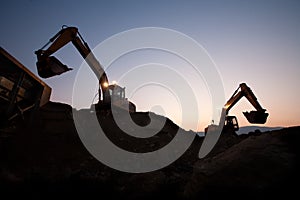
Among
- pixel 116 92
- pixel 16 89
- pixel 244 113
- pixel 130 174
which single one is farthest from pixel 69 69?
pixel 244 113

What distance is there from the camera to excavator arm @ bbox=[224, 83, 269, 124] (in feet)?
43.7

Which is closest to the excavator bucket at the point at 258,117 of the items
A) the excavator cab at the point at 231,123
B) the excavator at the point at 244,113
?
the excavator at the point at 244,113

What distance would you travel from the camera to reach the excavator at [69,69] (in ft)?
24.5

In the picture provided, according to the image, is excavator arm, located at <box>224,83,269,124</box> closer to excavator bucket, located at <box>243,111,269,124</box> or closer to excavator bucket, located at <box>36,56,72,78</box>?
excavator bucket, located at <box>243,111,269,124</box>

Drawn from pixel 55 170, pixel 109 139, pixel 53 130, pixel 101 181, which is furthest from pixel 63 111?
pixel 101 181

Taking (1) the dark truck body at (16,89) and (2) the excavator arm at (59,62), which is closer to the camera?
(1) the dark truck body at (16,89)

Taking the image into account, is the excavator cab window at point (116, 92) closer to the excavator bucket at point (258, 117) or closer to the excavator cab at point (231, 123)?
the excavator cab at point (231, 123)

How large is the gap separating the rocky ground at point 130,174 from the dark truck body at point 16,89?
2.03 ft

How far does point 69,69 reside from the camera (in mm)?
7859

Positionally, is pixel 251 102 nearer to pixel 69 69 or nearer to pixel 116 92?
pixel 116 92

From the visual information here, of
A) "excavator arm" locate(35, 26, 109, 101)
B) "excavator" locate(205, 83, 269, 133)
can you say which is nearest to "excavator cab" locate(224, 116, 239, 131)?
"excavator" locate(205, 83, 269, 133)

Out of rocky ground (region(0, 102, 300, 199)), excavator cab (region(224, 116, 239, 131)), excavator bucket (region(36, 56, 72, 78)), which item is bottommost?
rocky ground (region(0, 102, 300, 199))

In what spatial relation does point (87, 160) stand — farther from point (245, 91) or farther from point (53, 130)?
point (245, 91)

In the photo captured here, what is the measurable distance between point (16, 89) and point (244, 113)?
13968 millimetres
